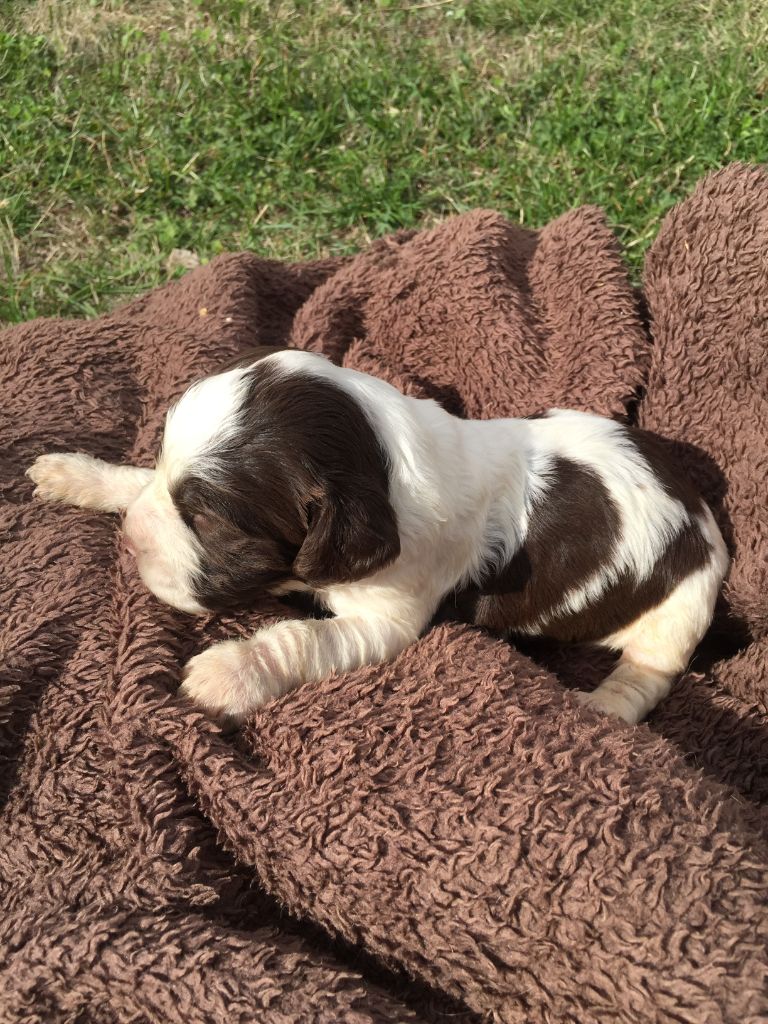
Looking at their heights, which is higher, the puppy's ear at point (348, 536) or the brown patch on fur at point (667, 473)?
the puppy's ear at point (348, 536)

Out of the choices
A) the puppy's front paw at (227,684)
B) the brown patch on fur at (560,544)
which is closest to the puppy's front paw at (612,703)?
the brown patch on fur at (560,544)

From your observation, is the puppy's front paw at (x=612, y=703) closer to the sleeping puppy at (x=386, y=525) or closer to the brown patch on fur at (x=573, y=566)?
the sleeping puppy at (x=386, y=525)

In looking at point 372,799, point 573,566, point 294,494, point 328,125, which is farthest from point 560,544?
point 328,125

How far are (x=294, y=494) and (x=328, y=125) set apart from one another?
3924 millimetres

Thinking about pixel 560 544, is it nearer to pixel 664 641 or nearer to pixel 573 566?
pixel 573 566

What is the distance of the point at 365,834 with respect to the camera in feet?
8.77

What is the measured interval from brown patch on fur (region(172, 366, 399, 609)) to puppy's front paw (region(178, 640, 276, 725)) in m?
0.24

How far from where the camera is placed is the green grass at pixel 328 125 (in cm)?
557

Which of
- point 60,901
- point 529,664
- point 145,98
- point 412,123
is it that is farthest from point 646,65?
point 60,901

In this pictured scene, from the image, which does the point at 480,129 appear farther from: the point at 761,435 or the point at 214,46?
the point at 761,435

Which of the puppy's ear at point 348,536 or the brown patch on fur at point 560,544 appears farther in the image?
the brown patch on fur at point 560,544

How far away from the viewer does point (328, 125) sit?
5.91 m

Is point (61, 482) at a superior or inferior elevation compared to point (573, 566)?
superior

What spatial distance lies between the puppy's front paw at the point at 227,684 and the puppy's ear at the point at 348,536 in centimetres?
37
